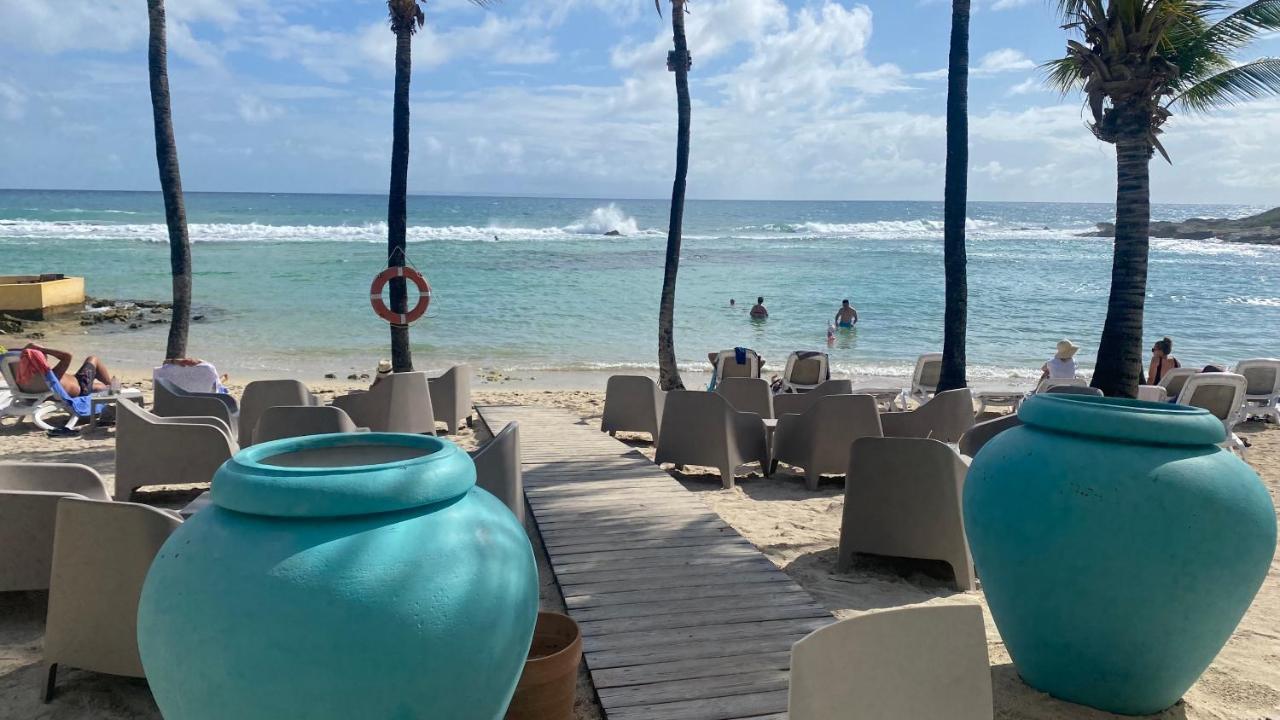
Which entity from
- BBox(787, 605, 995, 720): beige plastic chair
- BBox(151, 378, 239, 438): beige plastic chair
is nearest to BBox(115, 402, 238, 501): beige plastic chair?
BBox(151, 378, 239, 438): beige plastic chair

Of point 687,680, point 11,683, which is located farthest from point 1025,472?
point 11,683

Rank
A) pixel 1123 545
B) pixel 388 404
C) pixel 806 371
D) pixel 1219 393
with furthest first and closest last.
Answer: pixel 806 371 < pixel 1219 393 < pixel 388 404 < pixel 1123 545

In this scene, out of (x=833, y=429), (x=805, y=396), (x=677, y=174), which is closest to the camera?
(x=833, y=429)

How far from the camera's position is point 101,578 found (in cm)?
329

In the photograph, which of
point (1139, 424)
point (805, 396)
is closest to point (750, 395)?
point (805, 396)

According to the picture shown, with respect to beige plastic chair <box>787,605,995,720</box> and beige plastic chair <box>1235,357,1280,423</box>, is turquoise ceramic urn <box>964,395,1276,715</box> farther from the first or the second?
beige plastic chair <box>1235,357,1280,423</box>

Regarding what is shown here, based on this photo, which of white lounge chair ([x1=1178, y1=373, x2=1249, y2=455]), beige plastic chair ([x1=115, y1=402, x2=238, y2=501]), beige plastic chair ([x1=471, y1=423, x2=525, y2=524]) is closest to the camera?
beige plastic chair ([x1=471, y1=423, x2=525, y2=524])

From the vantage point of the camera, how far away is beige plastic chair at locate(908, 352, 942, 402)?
34.7ft

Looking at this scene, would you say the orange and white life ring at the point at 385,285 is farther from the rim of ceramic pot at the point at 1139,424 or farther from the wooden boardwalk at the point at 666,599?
the rim of ceramic pot at the point at 1139,424

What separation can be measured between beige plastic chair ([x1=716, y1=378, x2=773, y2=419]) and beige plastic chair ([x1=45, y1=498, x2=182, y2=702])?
548cm

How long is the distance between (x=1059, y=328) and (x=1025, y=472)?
22216 mm

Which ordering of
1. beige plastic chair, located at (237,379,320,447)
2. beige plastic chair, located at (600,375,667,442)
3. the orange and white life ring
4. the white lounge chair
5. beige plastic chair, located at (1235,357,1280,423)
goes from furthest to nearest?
beige plastic chair, located at (1235,357,1280,423) → the orange and white life ring → the white lounge chair → beige plastic chair, located at (600,375,667,442) → beige plastic chair, located at (237,379,320,447)

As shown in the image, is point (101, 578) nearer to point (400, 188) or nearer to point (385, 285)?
point (385, 285)

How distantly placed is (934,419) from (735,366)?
355 centimetres
